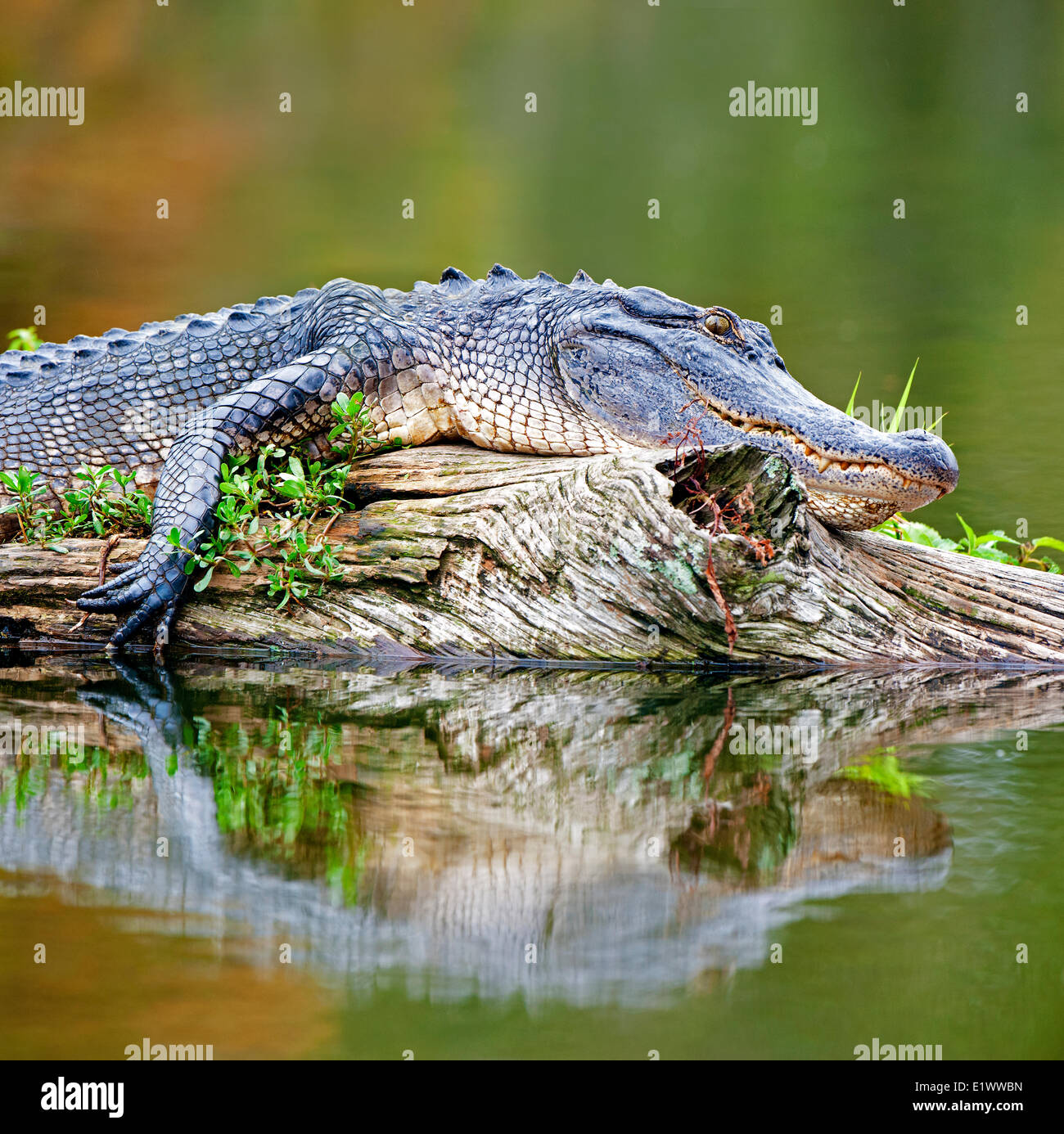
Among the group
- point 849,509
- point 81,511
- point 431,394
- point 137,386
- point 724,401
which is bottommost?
point 849,509

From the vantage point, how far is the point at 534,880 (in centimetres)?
177

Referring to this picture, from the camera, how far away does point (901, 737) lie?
2.64 m

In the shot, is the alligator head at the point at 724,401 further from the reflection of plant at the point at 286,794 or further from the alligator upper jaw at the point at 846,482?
the reflection of plant at the point at 286,794

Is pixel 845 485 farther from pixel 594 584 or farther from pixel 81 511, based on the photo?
pixel 81 511

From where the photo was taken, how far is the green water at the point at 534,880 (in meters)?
1.37

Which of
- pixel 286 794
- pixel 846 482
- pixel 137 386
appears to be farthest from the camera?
pixel 137 386

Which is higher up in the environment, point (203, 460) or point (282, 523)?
point (203, 460)

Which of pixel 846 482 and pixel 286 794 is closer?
pixel 286 794

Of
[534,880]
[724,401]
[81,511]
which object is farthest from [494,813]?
[81,511]

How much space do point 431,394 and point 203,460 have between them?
841 millimetres

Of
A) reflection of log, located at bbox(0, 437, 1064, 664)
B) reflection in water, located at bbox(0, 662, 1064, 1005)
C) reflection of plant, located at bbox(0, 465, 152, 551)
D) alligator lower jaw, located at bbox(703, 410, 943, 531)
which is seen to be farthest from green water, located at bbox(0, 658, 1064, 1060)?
reflection of plant, located at bbox(0, 465, 152, 551)

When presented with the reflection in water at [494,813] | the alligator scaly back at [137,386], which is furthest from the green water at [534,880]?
the alligator scaly back at [137,386]

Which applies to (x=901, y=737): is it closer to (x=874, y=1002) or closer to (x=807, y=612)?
(x=807, y=612)

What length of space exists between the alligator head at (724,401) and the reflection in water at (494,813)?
0.61 meters
